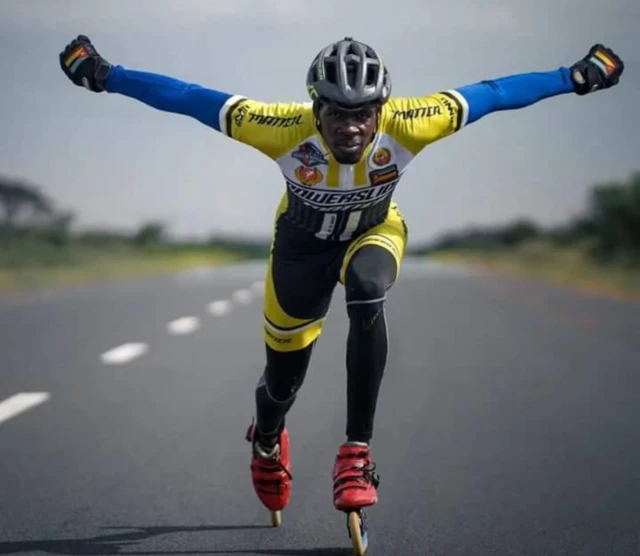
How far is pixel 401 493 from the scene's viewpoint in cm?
642

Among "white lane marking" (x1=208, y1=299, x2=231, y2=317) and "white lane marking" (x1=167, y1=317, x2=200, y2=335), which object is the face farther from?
"white lane marking" (x1=208, y1=299, x2=231, y2=317)

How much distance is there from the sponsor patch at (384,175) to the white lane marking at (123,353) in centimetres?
655

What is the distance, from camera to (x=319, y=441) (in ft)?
25.9

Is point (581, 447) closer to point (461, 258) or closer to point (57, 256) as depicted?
point (57, 256)

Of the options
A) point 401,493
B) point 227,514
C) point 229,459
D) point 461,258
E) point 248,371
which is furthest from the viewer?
point 461,258

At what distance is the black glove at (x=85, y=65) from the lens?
6129 mm

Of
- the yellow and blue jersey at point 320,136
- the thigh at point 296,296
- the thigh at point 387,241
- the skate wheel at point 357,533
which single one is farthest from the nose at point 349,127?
the skate wheel at point 357,533

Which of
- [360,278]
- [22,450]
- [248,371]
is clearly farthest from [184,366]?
[360,278]

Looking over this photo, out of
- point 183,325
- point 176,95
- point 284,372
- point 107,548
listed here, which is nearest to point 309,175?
point 176,95

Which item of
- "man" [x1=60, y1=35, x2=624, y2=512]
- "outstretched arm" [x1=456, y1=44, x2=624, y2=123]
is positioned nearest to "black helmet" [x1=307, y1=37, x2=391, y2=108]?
"man" [x1=60, y1=35, x2=624, y2=512]

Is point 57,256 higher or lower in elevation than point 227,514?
higher

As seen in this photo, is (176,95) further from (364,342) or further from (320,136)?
(364,342)

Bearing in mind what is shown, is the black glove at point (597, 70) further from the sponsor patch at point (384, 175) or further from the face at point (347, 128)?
the face at point (347, 128)

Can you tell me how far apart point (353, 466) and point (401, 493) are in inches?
43.7
